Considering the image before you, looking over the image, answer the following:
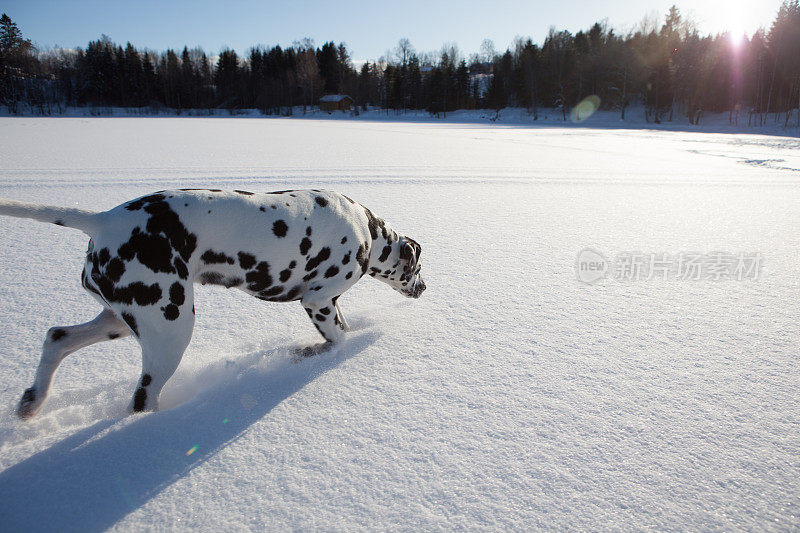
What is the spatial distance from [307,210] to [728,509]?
252 centimetres

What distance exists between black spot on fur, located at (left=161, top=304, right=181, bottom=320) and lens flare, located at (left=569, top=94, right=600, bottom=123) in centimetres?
5894

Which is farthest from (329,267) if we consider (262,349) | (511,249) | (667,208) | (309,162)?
(309,162)

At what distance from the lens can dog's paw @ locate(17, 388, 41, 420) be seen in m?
2.20

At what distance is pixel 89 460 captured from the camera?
190cm

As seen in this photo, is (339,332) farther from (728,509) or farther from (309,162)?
(309,162)

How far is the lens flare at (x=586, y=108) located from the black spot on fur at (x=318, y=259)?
58060mm

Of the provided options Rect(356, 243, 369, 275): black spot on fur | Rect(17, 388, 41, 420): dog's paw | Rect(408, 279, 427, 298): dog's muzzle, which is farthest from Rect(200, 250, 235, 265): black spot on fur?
Rect(408, 279, 427, 298): dog's muzzle

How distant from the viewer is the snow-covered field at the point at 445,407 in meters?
1.69

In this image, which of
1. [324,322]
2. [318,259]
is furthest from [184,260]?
[324,322]

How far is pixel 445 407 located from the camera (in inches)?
90.7

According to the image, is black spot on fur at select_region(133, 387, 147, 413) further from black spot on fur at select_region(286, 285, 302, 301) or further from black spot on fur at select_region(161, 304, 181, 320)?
black spot on fur at select_region(286, 285, 302, 301)

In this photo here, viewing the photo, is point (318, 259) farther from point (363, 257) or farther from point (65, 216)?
point (65, 216)

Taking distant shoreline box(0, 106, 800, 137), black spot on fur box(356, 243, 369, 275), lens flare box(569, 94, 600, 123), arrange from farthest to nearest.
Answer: lens flare box(569, 94, 600, 123)
distant shoreline box(0, 106, 800, 137)
black spot on fur box(356, 243, 369, 275)

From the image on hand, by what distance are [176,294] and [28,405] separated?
40.4 inches
